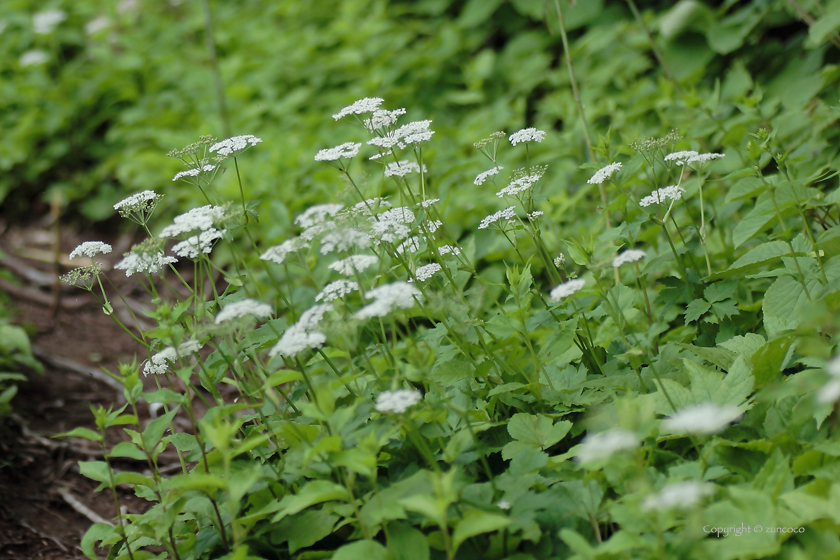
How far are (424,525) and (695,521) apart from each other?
1.96 feet

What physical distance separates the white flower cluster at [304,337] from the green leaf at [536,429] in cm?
49

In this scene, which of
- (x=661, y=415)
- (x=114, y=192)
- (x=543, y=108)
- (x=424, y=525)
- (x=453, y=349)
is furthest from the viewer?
(x=114, y=192)

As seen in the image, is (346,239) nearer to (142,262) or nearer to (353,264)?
(353,264)

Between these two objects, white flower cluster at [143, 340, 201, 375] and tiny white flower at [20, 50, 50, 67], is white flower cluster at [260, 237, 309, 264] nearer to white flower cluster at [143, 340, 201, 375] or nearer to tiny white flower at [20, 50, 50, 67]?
white flower cluster at [143, 340, 201, 375]

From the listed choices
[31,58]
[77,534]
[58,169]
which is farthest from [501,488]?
[31,58]

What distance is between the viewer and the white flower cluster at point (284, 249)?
4.83 ft

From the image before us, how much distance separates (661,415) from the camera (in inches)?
63.1

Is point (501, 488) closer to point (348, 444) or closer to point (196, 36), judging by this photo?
point (348, 444)

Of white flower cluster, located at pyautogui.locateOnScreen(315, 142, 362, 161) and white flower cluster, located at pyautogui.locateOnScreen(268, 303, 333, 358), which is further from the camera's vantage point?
white flower cluster, located at pyautogui.locateOnScreen(315, 142, 362, 161)

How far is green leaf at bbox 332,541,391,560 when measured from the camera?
1.20 metres

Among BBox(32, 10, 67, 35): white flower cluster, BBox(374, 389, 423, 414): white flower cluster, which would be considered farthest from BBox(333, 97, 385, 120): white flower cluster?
BBox(32, 10, 67, 35): white flower cluster

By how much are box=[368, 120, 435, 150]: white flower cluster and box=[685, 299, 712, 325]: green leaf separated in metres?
0.81

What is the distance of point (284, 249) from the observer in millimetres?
1487

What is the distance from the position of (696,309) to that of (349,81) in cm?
354
